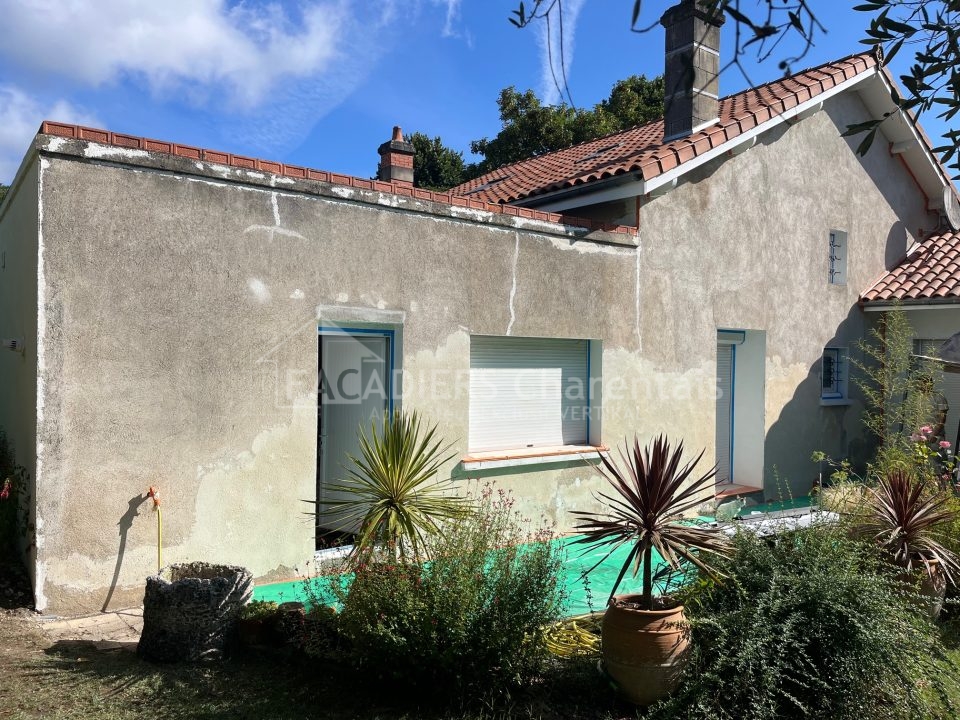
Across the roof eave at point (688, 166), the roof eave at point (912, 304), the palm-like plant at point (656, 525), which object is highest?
the roof eave at point (688, 166)

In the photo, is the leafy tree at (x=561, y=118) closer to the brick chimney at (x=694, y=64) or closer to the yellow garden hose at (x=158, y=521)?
the brick chimney at (x=694, y=64)

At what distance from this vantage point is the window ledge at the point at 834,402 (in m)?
13.0

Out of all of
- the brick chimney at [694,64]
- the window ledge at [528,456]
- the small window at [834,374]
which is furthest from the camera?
the small window at [834,374]

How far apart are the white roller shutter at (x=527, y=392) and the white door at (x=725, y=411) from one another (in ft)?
11.0

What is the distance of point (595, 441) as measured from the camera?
999 cm

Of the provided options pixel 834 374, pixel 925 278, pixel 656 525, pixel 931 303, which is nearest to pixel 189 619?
pixel 656 525

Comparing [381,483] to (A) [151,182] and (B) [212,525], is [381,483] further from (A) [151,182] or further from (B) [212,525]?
(A) [151,182]

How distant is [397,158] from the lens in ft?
43.3

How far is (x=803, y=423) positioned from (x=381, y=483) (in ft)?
29.8

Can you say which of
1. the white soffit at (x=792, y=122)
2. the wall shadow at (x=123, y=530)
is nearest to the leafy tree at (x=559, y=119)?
the white soffit at (x=792, y=122)

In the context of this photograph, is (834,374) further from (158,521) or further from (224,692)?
(224,692)

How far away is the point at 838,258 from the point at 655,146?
452cm

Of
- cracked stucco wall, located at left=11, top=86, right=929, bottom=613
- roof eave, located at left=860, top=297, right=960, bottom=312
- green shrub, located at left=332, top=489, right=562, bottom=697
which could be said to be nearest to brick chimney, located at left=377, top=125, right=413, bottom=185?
cracked stucco wall, located at left=11, top=86, right=929, bottom=613

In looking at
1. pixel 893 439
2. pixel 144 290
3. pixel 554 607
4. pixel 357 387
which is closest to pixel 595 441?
pixel 357 387
